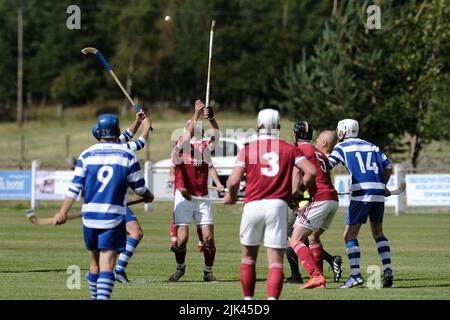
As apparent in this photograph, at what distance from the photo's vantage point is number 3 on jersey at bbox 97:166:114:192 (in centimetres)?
1214

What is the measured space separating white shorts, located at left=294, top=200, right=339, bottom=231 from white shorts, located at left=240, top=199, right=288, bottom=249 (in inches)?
137

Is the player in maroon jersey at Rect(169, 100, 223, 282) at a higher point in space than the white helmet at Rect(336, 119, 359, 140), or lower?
lower

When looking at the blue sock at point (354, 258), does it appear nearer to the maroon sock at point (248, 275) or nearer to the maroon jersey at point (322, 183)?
the maroon jersey at point (322, 183)

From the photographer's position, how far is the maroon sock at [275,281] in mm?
12070

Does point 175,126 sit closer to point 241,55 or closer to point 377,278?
point 241,55

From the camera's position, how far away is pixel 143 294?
14.4 m

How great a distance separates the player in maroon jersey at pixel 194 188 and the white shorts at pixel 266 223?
4.54 meters

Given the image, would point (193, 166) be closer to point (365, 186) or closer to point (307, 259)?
point (307, 259)

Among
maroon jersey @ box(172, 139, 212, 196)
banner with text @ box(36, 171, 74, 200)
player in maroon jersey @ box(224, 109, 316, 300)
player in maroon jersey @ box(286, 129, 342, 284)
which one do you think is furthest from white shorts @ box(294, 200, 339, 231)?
Result: banner with text @ box(36, 171, 74, 200)

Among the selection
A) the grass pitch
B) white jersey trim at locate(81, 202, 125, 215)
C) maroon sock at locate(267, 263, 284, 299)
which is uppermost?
white jersey trim at locate(81, 202, 125, 215)

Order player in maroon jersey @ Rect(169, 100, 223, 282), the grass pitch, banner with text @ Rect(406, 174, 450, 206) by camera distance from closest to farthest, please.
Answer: the grass pitch
player in maroon jersey @ Rect(169, 100, 223, 282)
banner with text @ Rect(406, 174, 450, 206)

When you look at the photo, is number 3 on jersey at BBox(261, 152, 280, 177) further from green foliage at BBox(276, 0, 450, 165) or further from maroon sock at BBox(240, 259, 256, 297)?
green foliage at BBox(276, 0, 450, 165)

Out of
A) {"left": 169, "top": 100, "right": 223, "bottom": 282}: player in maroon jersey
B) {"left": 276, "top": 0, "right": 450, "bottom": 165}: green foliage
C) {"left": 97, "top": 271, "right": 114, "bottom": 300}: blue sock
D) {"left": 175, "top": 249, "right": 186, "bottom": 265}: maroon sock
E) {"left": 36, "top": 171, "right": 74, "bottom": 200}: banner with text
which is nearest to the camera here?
{"left": 97, "top": 271, "right": 114, "bottom": 300}: blue sock

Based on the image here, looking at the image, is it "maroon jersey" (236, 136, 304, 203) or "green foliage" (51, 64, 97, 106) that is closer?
"maroon jersey" (236, 136, 304, 203)
